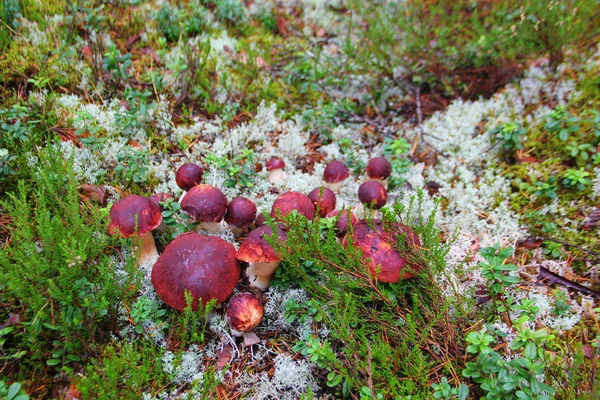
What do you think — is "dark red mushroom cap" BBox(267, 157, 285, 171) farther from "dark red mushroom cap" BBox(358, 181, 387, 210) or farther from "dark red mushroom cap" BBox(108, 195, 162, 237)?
"dark red mushroom cap" BBox(108, 195, 162, 237)

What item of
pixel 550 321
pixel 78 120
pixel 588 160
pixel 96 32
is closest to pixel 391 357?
pixel 550 321

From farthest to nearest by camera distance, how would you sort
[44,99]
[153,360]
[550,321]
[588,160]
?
[44,99]
[588,160]
[550,321]
[153,360]

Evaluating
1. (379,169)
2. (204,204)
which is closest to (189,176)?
(204,204)

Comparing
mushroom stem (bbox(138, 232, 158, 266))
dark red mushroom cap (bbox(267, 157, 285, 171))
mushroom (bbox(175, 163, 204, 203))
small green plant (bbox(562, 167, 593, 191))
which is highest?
small green plant (bbox(562, 167, 593, 191))

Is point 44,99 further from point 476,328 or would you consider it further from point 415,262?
point 476,328

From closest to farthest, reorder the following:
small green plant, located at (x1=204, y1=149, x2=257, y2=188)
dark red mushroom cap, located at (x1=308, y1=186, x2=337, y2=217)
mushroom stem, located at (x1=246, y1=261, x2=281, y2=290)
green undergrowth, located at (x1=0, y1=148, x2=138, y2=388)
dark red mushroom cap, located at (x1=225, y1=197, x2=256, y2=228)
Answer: green undergrowth, located at (x1=0, y1=148, x2=138, y2=388) < mushroom stem, located at (x1=246, y1=261, x2=281, y2=290) < dark red mushroom cap, located at (x1=225, y1=197, x2=256, y2=228) < dark red mushroom cap, located at (x1=308, y1=186, x2=337, y2=217) < small green plant, located at (x1=204, y1=149, x2=257, y2=188)

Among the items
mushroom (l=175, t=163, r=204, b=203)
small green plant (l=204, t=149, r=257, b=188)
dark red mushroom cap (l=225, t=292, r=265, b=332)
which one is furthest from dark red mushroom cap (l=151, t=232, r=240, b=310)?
small green plant (l=204, t=149, r=257, b=188)
